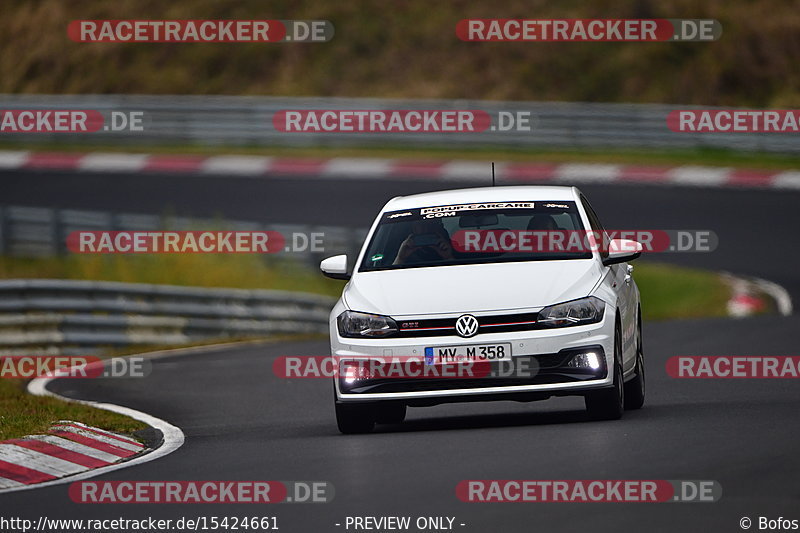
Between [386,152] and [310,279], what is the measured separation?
11.6 metres

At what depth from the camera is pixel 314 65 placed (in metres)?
47.4

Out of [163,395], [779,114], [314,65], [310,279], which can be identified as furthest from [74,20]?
[163,395]

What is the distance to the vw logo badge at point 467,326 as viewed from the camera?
1105cm

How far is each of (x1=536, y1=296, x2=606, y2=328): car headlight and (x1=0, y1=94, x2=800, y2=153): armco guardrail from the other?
80.9ft

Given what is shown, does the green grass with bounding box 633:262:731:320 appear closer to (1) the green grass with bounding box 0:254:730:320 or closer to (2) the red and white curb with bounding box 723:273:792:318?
(1) the green grass with bounding box 0:254:730:320

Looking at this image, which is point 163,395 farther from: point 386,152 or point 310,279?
point 386,152

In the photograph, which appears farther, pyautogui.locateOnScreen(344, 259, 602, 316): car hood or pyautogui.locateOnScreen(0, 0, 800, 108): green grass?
pyautogui.locateOnScreen(0, 0, 800, 108): green grass

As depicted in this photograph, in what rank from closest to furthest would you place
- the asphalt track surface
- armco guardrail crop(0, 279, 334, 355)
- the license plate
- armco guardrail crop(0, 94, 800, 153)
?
the asphalt track surface, the license plate, armco guardrail crop(0, 279, 334, 355), armco guardrail crop(0, 94, 800, 153)

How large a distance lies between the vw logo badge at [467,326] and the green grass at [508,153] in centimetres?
2447

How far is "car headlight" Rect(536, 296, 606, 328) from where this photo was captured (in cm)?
1110

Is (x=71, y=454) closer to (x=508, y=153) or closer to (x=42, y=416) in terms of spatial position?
(x=42, y=416)

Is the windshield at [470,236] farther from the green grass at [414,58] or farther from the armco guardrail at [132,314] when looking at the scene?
the green grass at [414,58]

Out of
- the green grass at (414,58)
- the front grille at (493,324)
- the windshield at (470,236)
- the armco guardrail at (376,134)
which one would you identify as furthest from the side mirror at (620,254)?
the green grass at (414,58)

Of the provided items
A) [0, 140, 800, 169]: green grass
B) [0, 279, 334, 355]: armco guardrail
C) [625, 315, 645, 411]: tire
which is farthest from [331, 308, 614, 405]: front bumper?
[0, 140, 800, 169]: green grass
